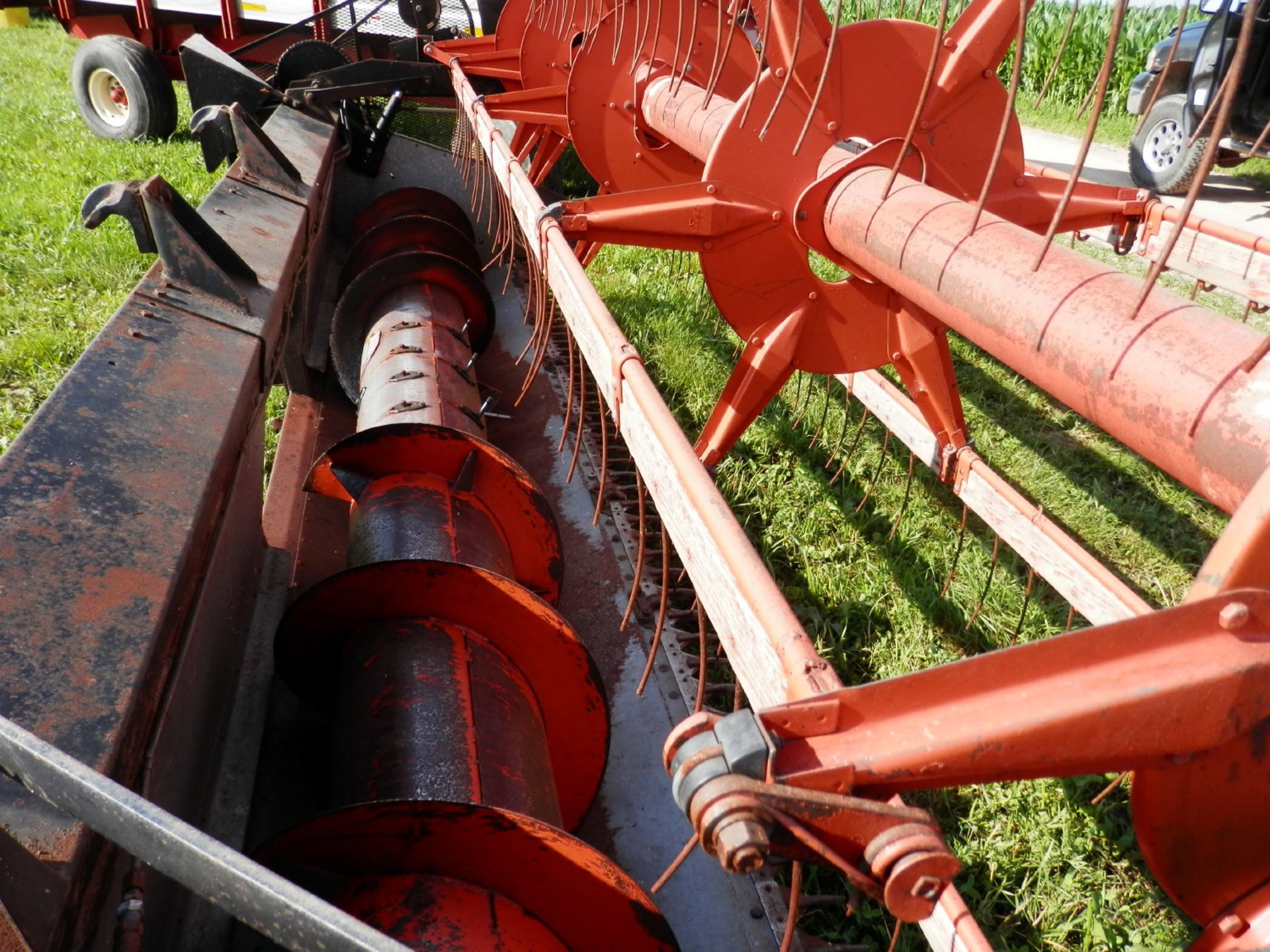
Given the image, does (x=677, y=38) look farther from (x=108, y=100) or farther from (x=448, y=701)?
(x=108, y=100)

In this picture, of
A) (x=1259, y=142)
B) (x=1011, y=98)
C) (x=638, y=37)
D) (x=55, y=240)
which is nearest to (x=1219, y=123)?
(x=1259, y=142)

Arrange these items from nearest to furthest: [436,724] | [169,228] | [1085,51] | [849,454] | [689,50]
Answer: [436,724]
[169,228]
[689,50]
[849,454]
[1085,51]

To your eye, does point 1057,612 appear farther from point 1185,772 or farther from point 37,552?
point 37,552

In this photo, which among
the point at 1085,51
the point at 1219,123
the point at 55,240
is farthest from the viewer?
the point at 1085,51

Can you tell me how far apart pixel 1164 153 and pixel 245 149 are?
8103 millimetres

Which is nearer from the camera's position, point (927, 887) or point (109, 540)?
point (927, 887)

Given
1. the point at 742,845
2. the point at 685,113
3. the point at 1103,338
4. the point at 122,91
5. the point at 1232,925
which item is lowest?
the point at 1232,925

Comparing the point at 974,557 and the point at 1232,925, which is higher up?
the point at 1232,925

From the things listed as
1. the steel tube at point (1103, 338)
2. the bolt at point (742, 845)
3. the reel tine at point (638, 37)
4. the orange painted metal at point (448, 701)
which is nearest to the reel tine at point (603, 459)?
the orange painted metal at point (448, 701)

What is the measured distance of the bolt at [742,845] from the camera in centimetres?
83

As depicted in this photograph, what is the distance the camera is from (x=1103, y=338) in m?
1.32

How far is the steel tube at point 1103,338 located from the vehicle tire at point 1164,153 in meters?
7.26

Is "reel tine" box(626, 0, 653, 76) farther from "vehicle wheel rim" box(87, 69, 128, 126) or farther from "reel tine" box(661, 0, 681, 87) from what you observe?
"vehicle wheel rim" box(87, 69, 128, 126)

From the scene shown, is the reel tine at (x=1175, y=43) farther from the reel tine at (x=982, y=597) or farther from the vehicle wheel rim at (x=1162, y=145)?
the vehicle wheel rim at (x=1162, y=145)
